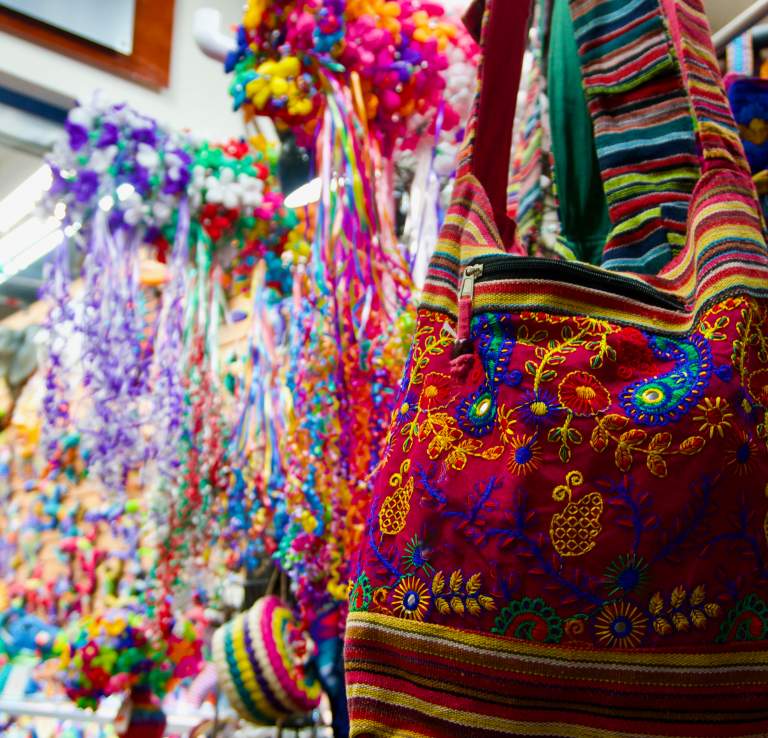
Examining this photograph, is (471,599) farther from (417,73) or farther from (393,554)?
(417,73)

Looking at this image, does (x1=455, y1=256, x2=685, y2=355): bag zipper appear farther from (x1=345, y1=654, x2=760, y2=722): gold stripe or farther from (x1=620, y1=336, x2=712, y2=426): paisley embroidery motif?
(x1=345, y1=654, x2=760, y2=722): gold stripe

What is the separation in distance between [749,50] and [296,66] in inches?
18.3

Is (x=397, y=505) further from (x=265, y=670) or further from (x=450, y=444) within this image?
(x=265, y=670)

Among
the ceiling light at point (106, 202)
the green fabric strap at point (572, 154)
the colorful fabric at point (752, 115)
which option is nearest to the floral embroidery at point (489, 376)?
the green fabric strap at point (572, 154)

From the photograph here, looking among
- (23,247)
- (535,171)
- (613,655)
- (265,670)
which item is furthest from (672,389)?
(23,247)

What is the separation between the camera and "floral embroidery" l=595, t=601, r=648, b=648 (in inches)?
13.2

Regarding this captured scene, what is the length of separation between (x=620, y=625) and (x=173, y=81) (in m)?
1.93

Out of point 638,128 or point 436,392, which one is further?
point 638,128

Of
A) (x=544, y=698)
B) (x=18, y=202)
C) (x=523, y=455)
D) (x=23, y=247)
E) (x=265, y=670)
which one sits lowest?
(x=265, y=670)

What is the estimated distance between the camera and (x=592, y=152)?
2.16ft

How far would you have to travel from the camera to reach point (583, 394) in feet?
1.20

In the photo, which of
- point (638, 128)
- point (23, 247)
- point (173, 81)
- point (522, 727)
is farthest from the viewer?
point (173, 81)

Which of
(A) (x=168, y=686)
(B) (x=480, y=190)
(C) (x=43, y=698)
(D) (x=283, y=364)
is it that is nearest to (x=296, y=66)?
(D) (x=283, y=364)

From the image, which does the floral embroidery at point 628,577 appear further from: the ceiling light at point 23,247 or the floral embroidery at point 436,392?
the ceiling light at point 23,247
